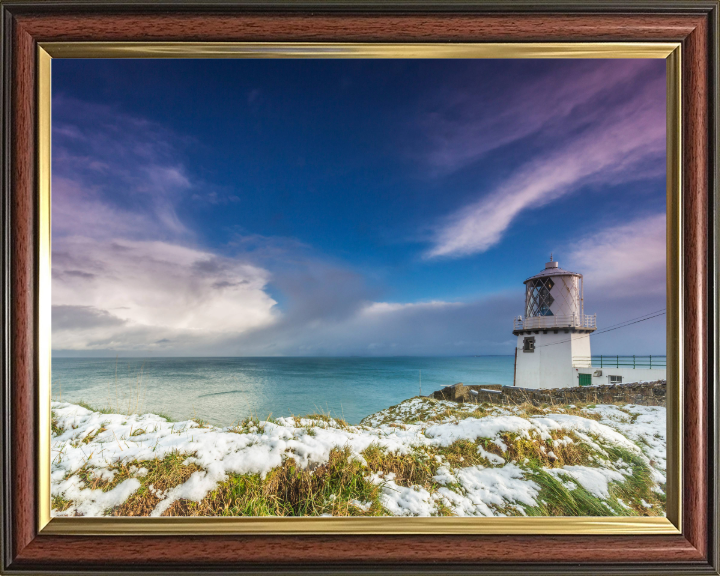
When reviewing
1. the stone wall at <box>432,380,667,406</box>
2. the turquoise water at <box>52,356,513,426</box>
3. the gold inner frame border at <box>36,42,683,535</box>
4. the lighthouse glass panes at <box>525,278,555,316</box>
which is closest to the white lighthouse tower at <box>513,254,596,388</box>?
the lighthouse glass panes at <box>525,278,555,316</box>

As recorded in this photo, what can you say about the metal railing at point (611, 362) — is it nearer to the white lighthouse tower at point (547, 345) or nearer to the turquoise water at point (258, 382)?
the white lighthouse tower at point (547, 345)

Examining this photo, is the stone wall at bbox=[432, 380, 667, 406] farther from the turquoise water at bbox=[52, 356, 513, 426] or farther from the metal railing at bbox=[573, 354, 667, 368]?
the turquoise water at bbox=[52, 356, 513, 426]

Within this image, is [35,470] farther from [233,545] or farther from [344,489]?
[344,489]

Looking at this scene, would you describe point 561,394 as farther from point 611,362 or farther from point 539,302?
point 539,302

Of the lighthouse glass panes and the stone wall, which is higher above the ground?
the lighthouse glass panes

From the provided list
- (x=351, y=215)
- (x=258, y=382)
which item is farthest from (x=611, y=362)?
(x=258, y=382)
